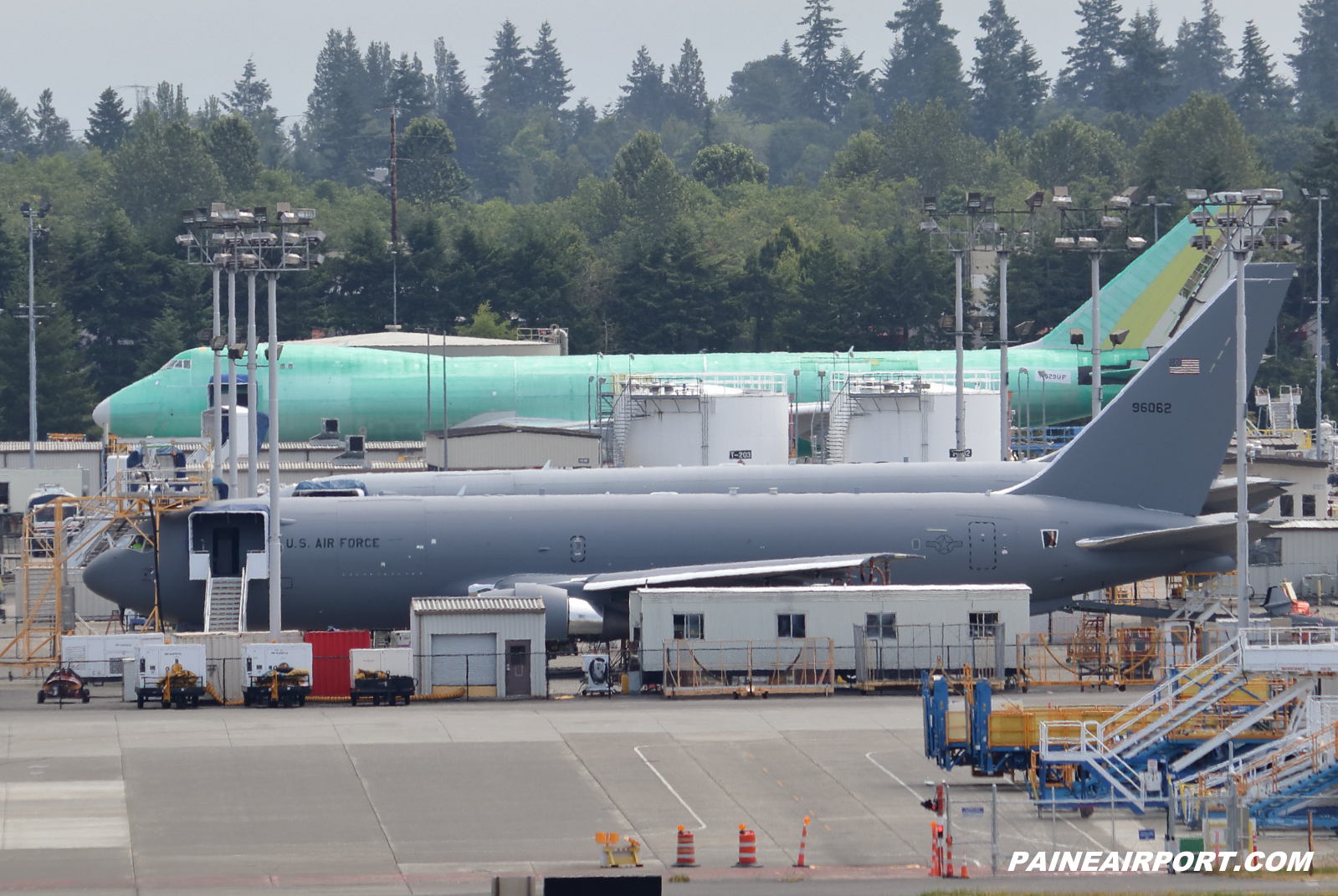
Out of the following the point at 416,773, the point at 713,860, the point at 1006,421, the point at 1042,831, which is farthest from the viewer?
the point at 1006,421

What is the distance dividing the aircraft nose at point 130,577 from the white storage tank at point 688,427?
100ft

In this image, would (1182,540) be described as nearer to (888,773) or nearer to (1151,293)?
(888,773)

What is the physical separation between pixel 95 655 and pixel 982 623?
22916 millimetres

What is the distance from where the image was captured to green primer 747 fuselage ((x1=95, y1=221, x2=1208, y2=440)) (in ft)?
281

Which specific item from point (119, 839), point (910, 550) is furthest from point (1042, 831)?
point (910, 550)

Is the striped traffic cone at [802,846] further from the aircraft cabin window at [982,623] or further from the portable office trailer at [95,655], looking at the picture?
the portable office trailer at [95,655]

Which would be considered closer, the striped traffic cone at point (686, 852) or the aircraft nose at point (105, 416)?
the striped traffic cone at point (686, 852)

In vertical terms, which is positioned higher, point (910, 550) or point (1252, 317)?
point (1252, 317)

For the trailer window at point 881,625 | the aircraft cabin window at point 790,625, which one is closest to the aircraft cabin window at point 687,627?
the aircraft cabin window at point 790,625

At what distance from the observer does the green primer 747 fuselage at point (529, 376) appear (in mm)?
85688

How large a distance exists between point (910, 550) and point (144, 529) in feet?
67.2

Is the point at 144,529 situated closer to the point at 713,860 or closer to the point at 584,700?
the point at 584,700

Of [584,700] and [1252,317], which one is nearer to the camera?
[584,700]

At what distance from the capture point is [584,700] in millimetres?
45031
